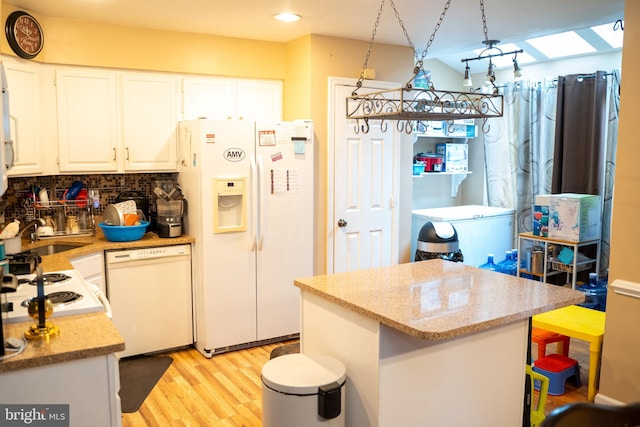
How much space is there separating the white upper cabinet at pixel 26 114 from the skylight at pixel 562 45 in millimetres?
4301

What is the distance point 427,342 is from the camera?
2213 mm

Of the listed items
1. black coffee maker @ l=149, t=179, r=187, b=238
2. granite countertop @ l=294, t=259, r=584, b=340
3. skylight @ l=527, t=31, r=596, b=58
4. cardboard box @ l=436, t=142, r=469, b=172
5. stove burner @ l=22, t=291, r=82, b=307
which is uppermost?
skylight @ l=527, t=31, r=596, b=58

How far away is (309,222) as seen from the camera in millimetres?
4051

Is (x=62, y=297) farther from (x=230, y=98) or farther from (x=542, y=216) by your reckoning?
(x=542, y=216)

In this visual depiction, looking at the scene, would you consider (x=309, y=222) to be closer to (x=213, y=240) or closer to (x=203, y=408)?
(x=213, y=240)

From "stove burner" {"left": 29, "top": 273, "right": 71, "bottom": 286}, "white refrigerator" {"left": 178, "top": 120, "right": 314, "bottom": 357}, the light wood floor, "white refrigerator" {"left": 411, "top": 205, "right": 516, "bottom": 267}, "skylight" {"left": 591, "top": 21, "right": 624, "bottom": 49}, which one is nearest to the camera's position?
"stove burner" {"left": 29, "top": 273, "right": 71, "bottom": 286}

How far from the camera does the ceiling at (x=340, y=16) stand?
3.23 meters

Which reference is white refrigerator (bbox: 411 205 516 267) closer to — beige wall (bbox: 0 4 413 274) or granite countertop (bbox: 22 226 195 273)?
beige wall (bbox: 0 4 413 274)

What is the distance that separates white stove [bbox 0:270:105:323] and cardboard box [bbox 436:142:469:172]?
4.11 m

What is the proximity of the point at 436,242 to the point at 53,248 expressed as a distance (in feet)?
9.81

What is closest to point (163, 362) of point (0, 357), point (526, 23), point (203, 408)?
point (203, 408)

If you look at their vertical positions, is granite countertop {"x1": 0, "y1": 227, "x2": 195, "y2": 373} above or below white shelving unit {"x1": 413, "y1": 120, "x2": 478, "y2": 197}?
below

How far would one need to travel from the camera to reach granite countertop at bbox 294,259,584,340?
2.05 metres
